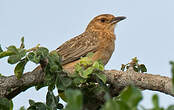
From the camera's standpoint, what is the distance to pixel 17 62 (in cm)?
324

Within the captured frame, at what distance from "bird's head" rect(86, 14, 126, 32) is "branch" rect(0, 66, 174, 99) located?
13.6 ft

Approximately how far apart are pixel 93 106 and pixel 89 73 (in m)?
0.50

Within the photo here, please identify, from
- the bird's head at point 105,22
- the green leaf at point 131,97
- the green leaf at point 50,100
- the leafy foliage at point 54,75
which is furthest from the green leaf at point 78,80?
the bird's head at point 105,22

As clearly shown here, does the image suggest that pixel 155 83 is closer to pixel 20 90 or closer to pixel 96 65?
pixel 96 65

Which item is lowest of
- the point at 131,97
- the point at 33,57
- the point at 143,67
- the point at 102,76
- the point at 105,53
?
the point at 105,53

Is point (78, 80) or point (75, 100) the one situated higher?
point (75, 100)

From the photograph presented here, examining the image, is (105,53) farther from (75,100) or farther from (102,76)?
(75,100)

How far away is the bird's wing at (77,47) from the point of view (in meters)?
6.50

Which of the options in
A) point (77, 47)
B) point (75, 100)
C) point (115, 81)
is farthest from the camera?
point (77, 47)

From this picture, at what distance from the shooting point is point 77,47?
7.02 metres

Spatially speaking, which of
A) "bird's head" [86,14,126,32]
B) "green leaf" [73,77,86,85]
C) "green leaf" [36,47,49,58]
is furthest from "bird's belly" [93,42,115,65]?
"green leaf" [36,47,49,58]

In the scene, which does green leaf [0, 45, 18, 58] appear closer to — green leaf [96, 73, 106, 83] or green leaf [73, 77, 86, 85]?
green leaf [73, 77, 86, 85]

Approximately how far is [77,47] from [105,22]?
1.52 meters

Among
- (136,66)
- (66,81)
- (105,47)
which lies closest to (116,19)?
(105,47)
